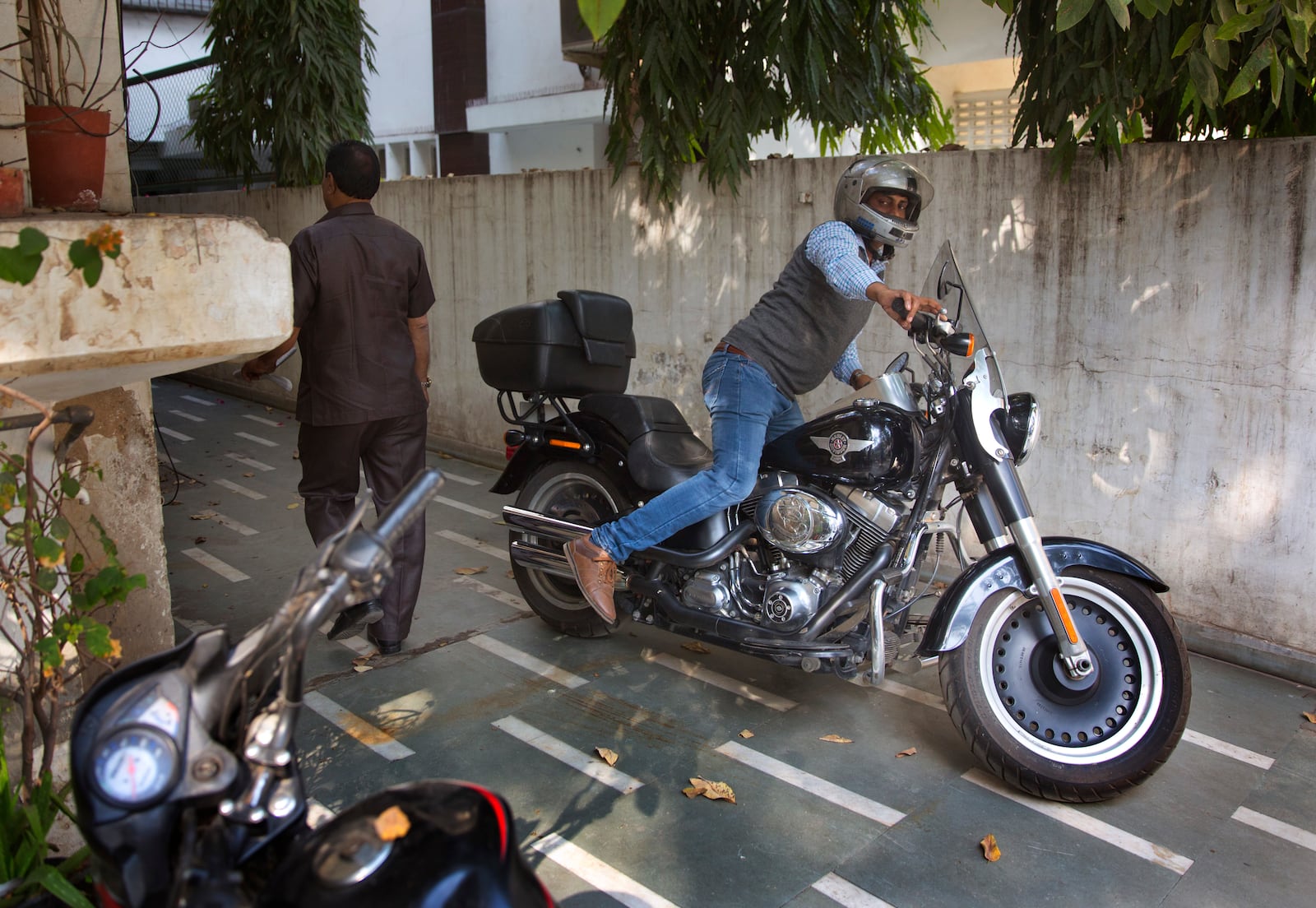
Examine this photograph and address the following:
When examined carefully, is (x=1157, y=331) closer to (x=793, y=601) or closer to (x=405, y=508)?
(x=793, y=601)

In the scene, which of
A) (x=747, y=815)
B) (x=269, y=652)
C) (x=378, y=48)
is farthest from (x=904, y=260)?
(x=378, y=48)

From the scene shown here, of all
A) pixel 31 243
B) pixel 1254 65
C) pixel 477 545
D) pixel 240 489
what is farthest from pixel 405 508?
pixel 240 489

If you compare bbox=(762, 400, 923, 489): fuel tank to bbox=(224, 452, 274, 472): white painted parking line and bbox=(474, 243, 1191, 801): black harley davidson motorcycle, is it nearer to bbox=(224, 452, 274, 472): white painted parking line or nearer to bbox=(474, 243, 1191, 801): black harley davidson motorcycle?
bbox=(474, 243, 1191, 801): black harley davidson motorcycle

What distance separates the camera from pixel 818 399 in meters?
6.39

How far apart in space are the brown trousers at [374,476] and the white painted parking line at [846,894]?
7.69 feet

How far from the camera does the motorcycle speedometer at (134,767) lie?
154cm

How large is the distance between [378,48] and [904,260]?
47.9ft

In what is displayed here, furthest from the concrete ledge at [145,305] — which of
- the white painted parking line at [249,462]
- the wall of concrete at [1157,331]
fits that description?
the white painted parking line at [249,462]

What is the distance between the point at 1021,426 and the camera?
3697mm

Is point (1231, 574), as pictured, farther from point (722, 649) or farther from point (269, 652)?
point (269, 652)

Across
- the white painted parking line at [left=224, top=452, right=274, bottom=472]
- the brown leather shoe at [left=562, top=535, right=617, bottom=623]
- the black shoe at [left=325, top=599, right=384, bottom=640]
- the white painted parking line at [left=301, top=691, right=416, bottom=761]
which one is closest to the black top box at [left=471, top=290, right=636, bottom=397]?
the brown leather shoe at [left=562, top=535, right=617, bottom=623]

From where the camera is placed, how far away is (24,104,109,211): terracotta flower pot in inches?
134

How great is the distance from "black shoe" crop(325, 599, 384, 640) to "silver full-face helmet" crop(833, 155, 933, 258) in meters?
2.50

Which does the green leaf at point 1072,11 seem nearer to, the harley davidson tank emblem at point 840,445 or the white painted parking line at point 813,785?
the harley davidson tank emblem at point 840,445
